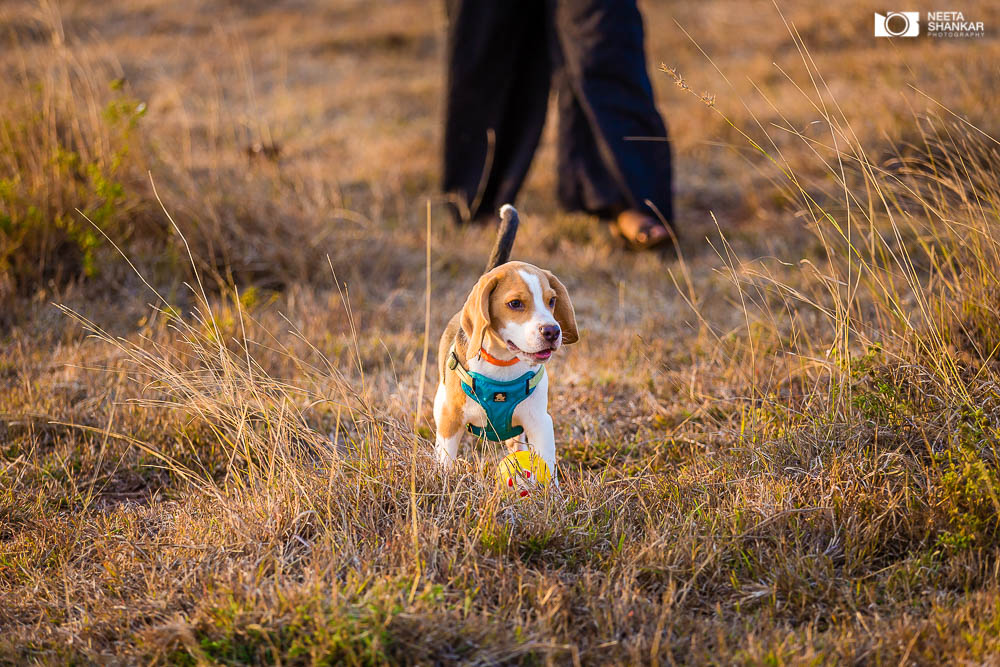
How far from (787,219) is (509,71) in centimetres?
218

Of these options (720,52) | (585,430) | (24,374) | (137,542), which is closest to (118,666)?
(137,542)

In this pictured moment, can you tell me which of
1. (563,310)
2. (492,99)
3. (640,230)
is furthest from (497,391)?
(492,99)

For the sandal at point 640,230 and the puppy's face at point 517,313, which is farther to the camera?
the sandal at point 640,230

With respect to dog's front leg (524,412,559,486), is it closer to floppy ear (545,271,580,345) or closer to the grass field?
the grass field

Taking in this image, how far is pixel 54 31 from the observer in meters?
4.42

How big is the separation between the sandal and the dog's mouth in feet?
8.70

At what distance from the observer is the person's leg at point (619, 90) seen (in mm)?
4824


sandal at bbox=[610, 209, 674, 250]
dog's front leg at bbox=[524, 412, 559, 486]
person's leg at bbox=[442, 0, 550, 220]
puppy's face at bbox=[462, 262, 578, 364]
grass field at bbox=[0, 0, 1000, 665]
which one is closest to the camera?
grass field at bbox=[0, 0, 1000, 665]

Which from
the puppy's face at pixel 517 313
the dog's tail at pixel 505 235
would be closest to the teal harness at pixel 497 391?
the puppy's face at pixel 517 313

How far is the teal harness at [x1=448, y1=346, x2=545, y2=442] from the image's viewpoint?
2.59m

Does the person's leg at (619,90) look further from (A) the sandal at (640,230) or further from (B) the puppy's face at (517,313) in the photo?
(B) the puppy's face at (517,313)

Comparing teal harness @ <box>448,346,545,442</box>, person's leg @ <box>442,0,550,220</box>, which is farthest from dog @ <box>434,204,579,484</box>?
person's leg @ <box>442,0,550,220</box>

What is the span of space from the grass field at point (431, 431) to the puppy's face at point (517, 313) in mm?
428

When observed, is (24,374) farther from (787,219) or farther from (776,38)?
(776,38)
